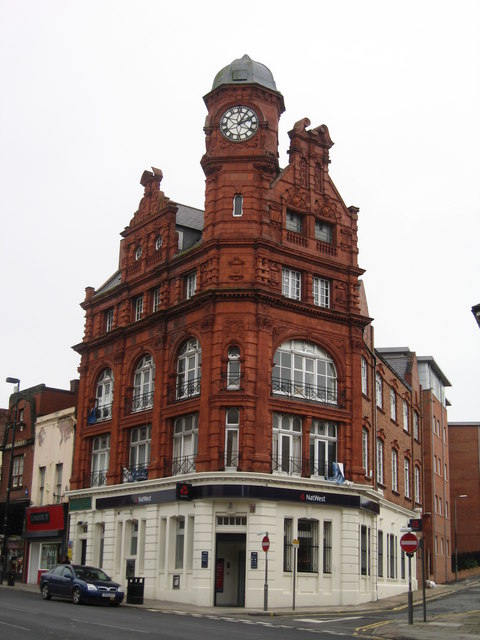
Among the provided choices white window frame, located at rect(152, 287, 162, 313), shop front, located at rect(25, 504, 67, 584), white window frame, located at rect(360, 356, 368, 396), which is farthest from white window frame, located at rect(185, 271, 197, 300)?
shop front, located at rect(25, 504, 67, 584)

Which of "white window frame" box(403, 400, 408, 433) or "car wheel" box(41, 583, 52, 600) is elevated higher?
"white window frame" box(403, 400, 408, 433)

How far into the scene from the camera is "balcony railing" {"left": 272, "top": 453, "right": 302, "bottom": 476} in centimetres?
3641

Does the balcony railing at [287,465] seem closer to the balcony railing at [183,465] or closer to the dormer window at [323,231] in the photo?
the balcony railing at [183,465]

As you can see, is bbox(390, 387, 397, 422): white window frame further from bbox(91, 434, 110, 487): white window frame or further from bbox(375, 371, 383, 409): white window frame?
bbox(91, 434, 110, 487): white window frame

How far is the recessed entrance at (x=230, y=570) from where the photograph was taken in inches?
1384

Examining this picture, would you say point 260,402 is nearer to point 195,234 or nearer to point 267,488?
point 267,488

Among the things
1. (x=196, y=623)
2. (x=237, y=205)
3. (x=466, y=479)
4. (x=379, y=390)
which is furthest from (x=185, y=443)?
(x=466, y=479)

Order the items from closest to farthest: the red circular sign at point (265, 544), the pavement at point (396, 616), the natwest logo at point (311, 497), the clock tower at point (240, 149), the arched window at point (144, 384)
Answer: the pavement at point (396, 616) → the red circular sign at point (265, 544) → the natwest logo at point (311, 497) → the clock tower at point (240, 149) → the arched window at point (144, 384)

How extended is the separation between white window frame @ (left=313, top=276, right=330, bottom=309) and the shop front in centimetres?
1918

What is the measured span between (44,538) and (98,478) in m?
7.15

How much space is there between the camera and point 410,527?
2594 cm

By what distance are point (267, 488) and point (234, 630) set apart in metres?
12.3

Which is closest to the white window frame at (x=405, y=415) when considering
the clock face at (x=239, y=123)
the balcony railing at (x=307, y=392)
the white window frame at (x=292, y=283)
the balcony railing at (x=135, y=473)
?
the balcony railing at (x=307, y=392)

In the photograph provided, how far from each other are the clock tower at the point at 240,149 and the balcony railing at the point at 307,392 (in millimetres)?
6685
